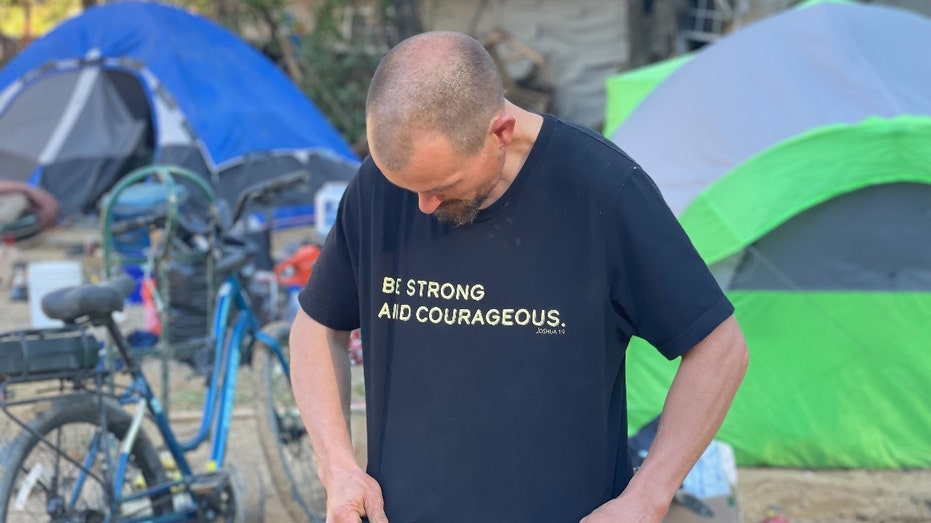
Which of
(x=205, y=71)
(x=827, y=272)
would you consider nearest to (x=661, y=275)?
(x=827, y=272)

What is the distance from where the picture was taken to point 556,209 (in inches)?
76.5

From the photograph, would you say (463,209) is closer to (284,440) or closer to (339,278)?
(339,278)

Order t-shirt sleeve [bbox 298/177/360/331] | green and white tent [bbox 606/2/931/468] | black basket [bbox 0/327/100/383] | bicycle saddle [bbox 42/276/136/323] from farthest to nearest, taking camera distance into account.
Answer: green and white tent [bbox 606/2/931/468] → bicycle saddle [bbox 42/276/136/323] → black basket [bbox 0/327/100/383] → t-shirt sleeve [bbox 298/177/360/331]

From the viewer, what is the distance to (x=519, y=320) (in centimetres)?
194

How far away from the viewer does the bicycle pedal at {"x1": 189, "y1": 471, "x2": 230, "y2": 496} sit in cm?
385

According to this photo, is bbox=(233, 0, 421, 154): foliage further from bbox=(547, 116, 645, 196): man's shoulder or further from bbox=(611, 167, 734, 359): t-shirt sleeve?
bbox=(611, 167, 734, 359): t-shirt sleeve

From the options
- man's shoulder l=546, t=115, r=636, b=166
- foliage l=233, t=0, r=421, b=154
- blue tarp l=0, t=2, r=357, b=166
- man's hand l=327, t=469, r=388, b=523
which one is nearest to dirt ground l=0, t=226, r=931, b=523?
man's hand l=327, t=469, r=388, b=523

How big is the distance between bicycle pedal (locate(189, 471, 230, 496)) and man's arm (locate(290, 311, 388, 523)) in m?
1.79

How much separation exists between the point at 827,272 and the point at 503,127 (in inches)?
149

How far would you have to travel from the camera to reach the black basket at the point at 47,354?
10.9ft

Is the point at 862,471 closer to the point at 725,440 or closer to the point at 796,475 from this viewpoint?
the point at 796,475

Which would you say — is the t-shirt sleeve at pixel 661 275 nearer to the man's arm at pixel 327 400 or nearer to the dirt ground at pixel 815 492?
the man's arm at pixel 327 400

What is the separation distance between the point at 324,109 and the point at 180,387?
28.5ft

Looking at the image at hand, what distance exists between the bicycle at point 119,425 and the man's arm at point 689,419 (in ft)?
7.17
